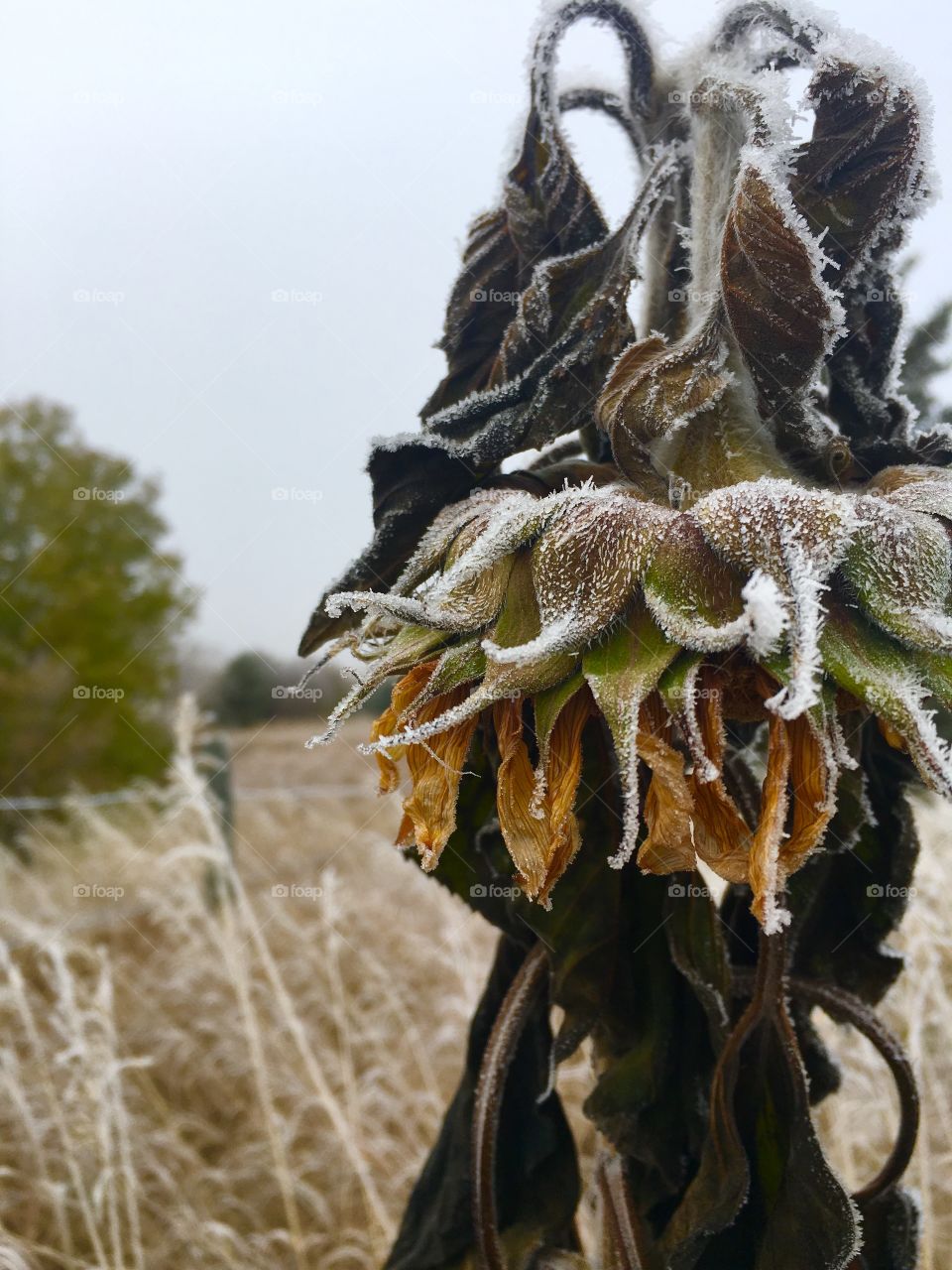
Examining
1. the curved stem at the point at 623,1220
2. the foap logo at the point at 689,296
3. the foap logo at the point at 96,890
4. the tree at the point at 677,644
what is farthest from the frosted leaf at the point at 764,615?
the foap logo at the point at 96,890

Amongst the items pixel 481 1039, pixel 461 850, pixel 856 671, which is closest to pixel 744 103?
pixel 856 671

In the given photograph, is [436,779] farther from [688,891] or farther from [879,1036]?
[879,1036]

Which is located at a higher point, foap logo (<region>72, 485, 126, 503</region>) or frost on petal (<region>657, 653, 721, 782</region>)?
foap logo (<region>72, 485, 126, 503</region>)

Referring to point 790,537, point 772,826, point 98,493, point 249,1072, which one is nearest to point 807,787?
point 772,826

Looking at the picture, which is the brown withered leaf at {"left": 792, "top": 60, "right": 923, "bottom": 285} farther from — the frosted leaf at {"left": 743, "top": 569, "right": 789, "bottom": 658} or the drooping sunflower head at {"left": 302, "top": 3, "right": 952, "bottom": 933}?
the frosted leaf at {"left": 743, "top": 569, "right": 789, "bottom": 658}

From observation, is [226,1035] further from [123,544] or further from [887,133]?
[123,544]

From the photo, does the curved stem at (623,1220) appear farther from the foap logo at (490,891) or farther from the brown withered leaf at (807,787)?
the brown withered leaf at (807,787)

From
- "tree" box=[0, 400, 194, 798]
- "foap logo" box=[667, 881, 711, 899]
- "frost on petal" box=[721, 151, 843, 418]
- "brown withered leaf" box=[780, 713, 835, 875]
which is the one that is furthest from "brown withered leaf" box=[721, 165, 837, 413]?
"tree" box=[0, 400, 194, 798]
